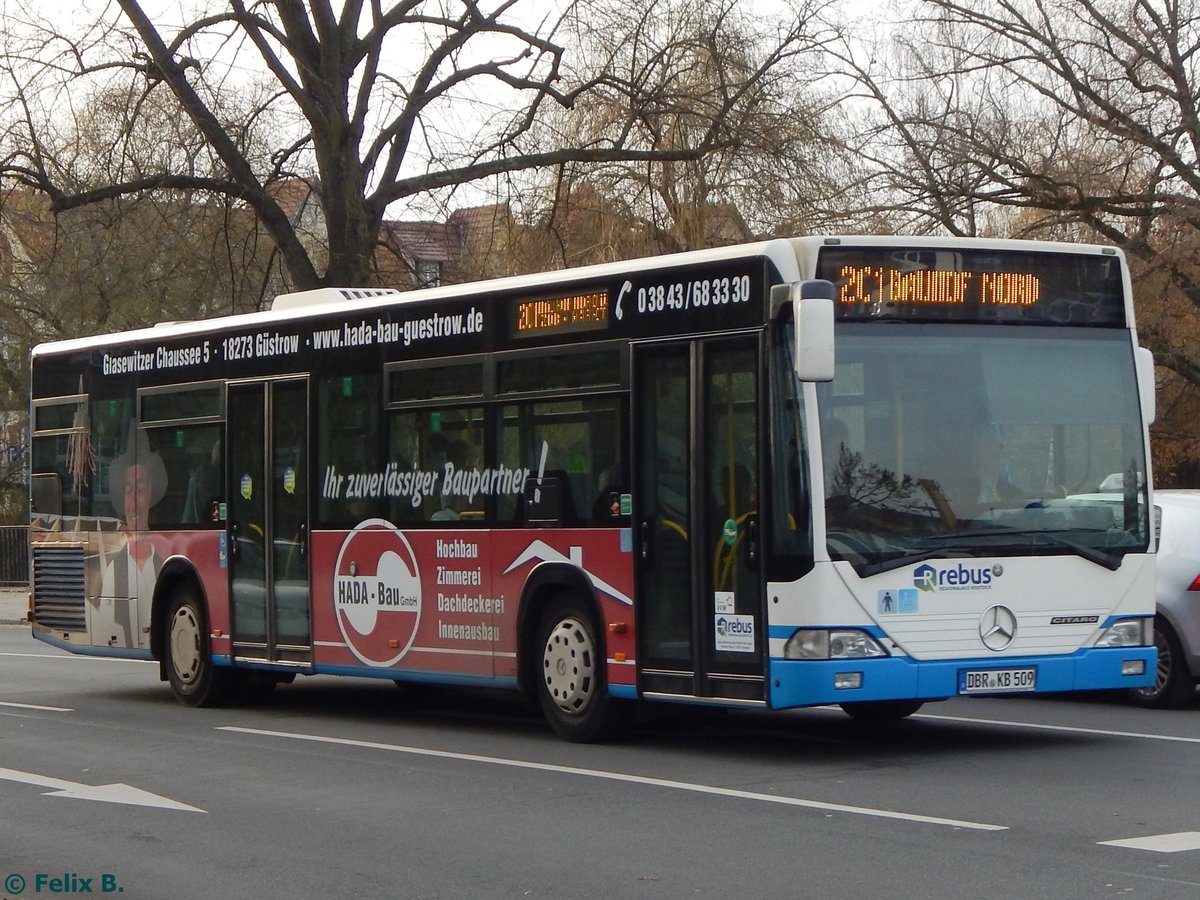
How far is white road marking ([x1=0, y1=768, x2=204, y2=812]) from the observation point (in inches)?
394

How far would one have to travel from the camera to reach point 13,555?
131 ft

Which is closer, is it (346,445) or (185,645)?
(346,445)

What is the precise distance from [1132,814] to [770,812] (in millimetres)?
1666

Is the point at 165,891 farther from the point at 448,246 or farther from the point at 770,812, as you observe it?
the point at 448,246

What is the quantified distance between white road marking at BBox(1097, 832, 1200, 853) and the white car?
5548 mm

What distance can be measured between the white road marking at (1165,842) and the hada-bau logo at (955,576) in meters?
2.72

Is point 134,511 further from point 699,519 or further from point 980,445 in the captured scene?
point 980,445

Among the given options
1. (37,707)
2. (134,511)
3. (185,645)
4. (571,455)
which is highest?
(571,455)

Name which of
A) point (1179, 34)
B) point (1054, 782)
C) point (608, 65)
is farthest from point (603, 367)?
point (1179, 34)

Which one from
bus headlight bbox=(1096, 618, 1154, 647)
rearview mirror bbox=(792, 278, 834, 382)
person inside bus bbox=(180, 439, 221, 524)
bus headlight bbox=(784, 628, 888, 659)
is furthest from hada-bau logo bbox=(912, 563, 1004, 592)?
person inside bus bbox=(180, 439, 221, 524)

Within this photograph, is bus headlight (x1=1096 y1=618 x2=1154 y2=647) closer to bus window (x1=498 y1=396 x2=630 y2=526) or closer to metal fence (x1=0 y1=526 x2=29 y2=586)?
bus window (x1=498 y1=396 x2=630 y2=526)

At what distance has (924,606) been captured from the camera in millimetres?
10695

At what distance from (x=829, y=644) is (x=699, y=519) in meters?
1.15

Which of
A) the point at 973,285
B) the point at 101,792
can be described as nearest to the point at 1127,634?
the point at 973,285
